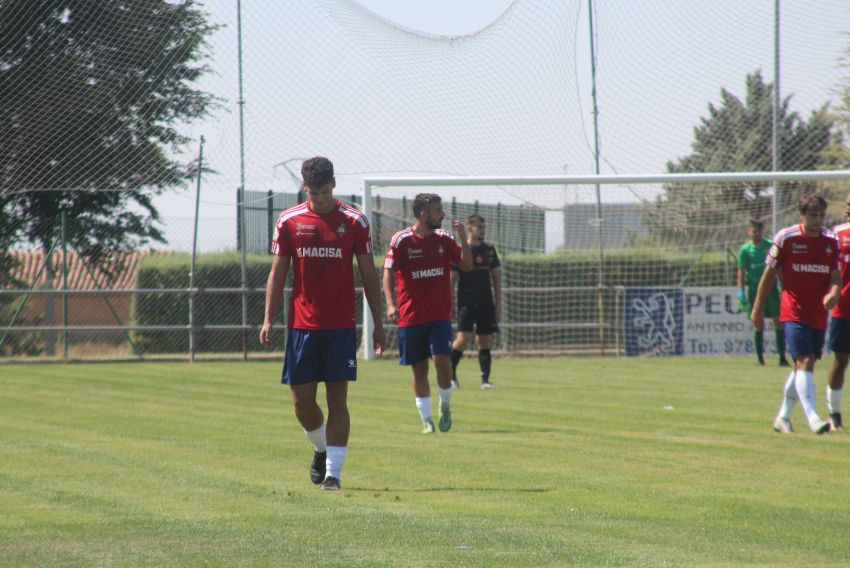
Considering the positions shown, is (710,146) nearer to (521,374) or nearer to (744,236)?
(744,236)

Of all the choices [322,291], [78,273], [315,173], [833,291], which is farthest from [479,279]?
[78,273]

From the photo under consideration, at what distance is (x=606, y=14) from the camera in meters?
22.3

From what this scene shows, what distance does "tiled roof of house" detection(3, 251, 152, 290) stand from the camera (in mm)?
24719

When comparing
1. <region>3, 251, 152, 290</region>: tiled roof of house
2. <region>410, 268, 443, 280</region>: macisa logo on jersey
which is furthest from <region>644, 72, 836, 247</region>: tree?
<region>410, 268, 443, 280</region>: macisa logo on jersey

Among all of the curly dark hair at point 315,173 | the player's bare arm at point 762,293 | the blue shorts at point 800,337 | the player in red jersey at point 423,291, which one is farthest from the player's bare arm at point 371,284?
the blue shorts at point 800,337

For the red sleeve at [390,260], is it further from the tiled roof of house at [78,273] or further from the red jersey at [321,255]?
the tiled roof of house at [78,273]

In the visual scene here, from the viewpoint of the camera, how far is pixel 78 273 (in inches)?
977

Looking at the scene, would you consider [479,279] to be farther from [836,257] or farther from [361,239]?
[361,239]

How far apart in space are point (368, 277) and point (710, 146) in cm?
1932

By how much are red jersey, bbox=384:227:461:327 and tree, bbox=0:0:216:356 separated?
7731 mm

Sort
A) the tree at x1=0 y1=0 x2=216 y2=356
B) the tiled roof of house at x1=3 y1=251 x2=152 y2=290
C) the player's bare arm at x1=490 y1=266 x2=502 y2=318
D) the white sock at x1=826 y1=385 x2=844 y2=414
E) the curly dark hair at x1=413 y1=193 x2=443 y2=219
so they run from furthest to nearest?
the tiled roof of house at x1=3 y1=251 x2=152 y2=290 → the tree at x1=0 y1=0 x2=216 y2=356 → the player's bare arm at x1=490 y1=266 x2=502 y2=318 → the white sock at x1=826 y1=385 x2=844 y2=414 → the curly dark hair at x1=413 y1=193 x2=443 y2=219

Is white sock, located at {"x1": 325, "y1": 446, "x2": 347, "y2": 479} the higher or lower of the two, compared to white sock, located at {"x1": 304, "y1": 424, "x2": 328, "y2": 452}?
lower

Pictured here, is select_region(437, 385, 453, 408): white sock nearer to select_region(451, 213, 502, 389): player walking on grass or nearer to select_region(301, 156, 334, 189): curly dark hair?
select_region(301, 156, 334, 189): curly dark hair

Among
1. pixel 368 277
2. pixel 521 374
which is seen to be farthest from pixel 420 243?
pixel 521 374
